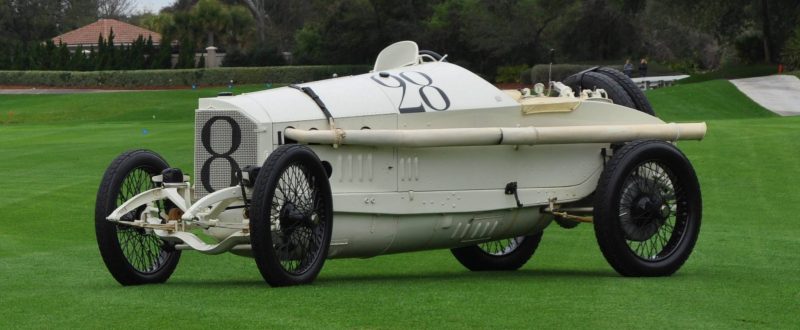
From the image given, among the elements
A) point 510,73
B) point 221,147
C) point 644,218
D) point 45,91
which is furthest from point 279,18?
point 221,147

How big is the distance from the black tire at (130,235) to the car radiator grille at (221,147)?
21.5 inches

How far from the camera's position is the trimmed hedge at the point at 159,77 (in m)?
69.2

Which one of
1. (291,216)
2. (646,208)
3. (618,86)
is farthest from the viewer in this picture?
(618,86)

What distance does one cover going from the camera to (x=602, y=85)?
11.5 m

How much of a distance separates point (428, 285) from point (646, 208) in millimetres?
1998

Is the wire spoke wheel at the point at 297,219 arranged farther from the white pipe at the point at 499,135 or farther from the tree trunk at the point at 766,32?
the tree trunk at the point at 766,32

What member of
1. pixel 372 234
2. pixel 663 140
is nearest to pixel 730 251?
pixel 663 140

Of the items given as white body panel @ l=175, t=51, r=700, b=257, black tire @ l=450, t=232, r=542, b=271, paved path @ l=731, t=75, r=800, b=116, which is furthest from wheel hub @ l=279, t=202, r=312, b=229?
paved path @ l=731, t=75, r=800, b=116

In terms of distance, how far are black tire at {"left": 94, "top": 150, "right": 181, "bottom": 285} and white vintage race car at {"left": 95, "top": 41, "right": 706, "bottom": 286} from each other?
0.01 meters

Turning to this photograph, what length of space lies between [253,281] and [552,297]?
7.33 feet

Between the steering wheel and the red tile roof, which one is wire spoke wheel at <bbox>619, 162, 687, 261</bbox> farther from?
the red tile roof

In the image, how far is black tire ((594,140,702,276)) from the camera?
9875mm

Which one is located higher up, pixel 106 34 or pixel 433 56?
pixel 106 34

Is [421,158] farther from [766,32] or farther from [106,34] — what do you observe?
[106,34]
